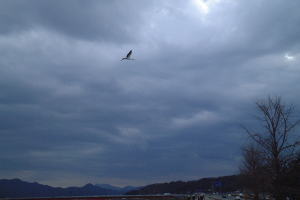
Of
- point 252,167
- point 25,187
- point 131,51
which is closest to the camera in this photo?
point 131,51

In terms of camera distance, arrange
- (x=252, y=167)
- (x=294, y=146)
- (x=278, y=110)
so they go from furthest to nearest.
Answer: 1. (x=252, y=167)
2. (x=278, y=110)
3. (x=294, y=146)

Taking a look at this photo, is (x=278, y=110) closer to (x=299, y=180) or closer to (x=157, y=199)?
(x=299, y=180)

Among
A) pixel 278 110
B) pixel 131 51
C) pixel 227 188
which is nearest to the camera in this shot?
pixel 131 51

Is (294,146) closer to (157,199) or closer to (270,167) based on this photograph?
(270,167)

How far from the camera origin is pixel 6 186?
542ft

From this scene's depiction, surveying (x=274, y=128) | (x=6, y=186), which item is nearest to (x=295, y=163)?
(x=274, y=128)

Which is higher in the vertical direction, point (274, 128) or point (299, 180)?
point (274, 128)

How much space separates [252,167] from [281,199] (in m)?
23.0

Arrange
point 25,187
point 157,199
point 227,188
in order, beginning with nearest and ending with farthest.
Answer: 1. point 157,199
2. point 25,187
3. point 227,188

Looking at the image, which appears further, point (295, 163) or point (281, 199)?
point (281, 199)

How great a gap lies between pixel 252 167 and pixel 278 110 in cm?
2584

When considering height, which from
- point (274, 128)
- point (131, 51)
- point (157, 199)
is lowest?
point (157, 199)

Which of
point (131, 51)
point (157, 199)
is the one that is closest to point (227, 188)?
point (157, 199)

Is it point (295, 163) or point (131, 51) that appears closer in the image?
point (131, 51)
